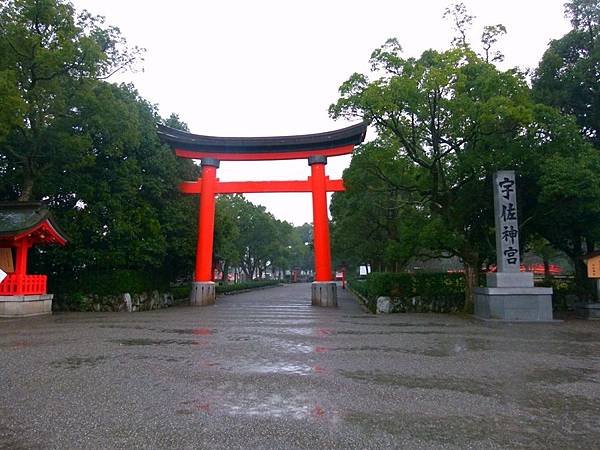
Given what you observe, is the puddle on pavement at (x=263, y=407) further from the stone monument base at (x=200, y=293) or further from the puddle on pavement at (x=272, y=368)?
the stone monument base at (x=200, y=293)

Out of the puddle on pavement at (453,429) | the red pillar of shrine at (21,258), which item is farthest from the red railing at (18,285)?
the puddle on pavement at (453,429)

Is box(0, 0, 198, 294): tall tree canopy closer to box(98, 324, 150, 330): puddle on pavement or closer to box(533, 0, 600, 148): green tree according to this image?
box(98, 324, 150, 330): puddle on pavement

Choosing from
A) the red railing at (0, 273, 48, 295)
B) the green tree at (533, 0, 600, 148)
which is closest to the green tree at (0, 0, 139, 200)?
the red railing at (0, 273, 48, 295)

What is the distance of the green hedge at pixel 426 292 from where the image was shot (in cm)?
1706

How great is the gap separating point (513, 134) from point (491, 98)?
1869 millimetres

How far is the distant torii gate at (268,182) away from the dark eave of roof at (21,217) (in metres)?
6.67

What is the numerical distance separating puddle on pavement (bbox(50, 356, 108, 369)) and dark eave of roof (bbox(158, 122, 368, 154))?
15.2 m

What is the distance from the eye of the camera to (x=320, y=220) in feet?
70.1

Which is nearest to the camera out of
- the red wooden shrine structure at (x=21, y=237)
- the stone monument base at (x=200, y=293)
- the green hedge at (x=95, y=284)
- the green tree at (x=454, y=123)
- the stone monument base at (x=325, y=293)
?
the green tree at (x=454, y=123)

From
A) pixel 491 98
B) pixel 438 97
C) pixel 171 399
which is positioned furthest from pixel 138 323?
pixel 491 98

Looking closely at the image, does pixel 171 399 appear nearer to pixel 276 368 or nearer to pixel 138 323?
pixel 276 368

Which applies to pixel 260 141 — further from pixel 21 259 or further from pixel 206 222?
pixel 21 259

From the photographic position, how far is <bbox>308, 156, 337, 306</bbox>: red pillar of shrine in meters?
21.2

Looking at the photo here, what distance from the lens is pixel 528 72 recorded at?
18.3 meters
